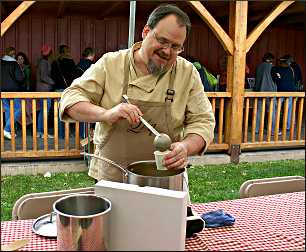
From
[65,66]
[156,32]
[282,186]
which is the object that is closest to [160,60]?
[156,32]

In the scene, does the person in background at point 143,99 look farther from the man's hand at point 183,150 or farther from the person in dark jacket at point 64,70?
the person in dark jacket at point 64,70

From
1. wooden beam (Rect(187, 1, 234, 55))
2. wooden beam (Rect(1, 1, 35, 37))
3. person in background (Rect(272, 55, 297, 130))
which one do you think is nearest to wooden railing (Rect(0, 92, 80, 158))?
wooden beam (Rect(1, 1, 35, 37))

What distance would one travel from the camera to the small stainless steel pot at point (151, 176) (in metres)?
1.38

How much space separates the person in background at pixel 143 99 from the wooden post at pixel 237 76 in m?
4.73

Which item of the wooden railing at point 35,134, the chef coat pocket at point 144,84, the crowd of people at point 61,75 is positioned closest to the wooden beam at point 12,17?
the wooden railing at point 35,134

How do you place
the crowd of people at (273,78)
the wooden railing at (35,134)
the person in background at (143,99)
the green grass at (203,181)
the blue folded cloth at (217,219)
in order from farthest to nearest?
the crowd of people at (273,78) → the wooden railing at (35,134) → the green grass at (203,181) → the person in background at (143,99) → the blue folded cloth at (217,219)

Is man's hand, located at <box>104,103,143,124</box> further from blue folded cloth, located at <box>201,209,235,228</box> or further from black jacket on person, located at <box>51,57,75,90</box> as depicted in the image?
black jacket on person, located at <box>51,57,75,90</box>

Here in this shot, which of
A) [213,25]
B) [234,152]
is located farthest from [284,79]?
[213,25]

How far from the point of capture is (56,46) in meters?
10.0

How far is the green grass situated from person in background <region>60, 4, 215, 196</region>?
2.58 metres

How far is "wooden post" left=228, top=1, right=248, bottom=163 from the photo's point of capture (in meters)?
6.49

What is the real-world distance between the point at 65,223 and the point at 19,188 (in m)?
4.22

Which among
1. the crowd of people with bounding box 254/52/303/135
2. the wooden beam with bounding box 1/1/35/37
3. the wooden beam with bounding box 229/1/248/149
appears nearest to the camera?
the wooden beam with bounding box 1/1/35/37

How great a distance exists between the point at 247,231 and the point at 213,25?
16.7ft
